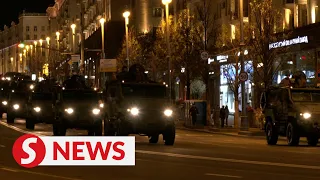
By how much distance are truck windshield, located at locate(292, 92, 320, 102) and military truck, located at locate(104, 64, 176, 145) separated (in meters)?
5.50

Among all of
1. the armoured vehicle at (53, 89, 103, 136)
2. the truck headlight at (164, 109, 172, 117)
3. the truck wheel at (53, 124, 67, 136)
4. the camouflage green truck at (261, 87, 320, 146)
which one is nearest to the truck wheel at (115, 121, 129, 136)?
the truck headlight at (164, 109, 172, 117)

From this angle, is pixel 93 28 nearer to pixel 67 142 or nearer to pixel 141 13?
pixel 141 13

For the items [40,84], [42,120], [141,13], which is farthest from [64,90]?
[141,13]

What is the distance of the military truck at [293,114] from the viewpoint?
101 feet

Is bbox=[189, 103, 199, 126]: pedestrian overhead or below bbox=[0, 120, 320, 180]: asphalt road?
overhead

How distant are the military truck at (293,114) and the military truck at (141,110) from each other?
202 inches

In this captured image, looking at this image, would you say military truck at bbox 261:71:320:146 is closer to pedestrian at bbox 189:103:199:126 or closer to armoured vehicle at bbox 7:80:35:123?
pedestrian at bbox 189:103:199:126

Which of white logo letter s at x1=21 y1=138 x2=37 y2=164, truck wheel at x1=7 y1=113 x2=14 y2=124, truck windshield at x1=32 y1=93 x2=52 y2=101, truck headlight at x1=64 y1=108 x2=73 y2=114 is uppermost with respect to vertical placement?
truck windshield at x1=32 y1=93 x2=52 y2=101

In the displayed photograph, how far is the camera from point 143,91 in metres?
30.1

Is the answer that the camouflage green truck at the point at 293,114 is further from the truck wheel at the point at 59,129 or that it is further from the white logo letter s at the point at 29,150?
the white logo letter s at the point at 29,150

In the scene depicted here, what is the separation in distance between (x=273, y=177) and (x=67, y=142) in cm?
482

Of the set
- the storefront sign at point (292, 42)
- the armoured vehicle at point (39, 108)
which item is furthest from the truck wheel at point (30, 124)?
the storefront sign at point (292, 42)

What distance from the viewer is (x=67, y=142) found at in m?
16.5

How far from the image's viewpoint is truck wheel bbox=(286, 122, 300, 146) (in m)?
31.1
